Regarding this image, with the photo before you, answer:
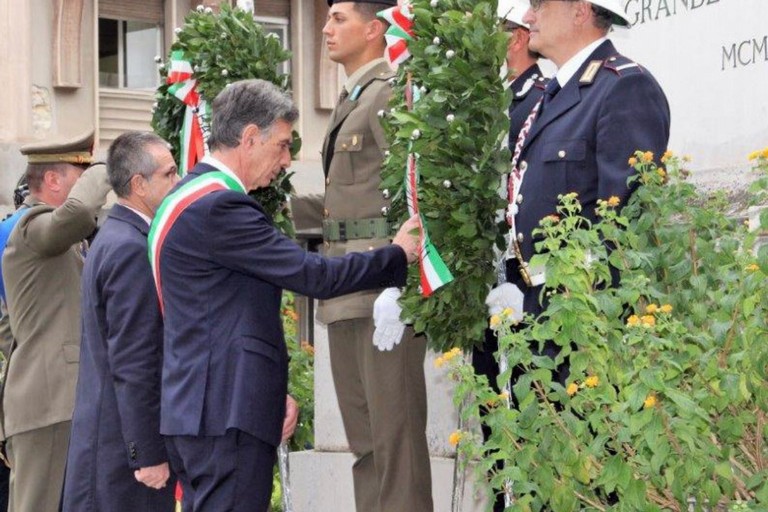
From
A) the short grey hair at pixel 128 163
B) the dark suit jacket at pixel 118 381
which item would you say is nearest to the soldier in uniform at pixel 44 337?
the short grey hair at pixel 128 163

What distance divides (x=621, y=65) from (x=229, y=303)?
1.39 meters

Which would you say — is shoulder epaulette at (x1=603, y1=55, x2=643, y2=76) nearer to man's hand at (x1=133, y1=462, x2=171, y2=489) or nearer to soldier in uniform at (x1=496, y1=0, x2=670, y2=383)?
soldier in uniform at (x1=496, y1=0, x2=670, y2=383)

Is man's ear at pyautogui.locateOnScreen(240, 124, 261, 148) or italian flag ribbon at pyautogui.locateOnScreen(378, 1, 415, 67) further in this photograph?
italian flag ribbon at pyautogui.locateOnScreen(378, 1, 415, 67)

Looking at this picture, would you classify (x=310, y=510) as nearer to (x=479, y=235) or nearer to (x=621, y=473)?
(x=479, y=235)

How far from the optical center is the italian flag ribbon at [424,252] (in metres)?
5.05

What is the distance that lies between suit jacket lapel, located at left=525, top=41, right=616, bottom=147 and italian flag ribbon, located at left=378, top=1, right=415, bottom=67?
545 millimetres

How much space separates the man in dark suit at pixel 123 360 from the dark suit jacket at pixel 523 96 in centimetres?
126

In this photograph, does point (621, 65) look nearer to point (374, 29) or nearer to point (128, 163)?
point (374, 29)

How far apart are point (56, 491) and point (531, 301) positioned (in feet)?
8.94

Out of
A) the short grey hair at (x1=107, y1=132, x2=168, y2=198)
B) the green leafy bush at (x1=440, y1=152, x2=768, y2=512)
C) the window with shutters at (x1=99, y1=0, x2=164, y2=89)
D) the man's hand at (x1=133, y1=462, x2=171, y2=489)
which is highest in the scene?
the window with shutters at (x1=99, y1=0, x2=164, y2=89)

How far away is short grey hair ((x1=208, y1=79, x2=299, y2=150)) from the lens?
4961mm

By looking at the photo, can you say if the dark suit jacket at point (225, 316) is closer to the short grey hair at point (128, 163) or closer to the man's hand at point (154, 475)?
the man's hand at point (154, 475)

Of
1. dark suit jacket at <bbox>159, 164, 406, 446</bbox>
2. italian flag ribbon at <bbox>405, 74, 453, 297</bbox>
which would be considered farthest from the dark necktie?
dark suit jacket at <bbox>159, 164, 406, 446</bbox>

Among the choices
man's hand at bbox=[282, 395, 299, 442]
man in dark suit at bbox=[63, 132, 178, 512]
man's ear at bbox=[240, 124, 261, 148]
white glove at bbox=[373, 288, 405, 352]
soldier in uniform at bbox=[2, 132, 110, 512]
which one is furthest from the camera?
soldier in uniform at bbox=[2, 132, 110, 512]
